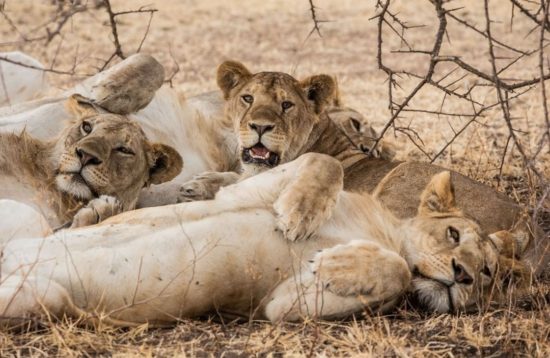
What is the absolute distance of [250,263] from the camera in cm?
377

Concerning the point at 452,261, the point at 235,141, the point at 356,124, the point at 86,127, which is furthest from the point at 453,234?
the point at 356,124

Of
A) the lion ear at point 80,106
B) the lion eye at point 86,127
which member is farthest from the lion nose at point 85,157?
the lion ear at point 80,106

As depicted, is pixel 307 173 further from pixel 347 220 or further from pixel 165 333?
pixel 165 333

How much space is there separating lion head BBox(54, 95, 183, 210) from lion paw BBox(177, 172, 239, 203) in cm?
13

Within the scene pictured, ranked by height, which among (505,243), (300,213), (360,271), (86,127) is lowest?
(505,243)

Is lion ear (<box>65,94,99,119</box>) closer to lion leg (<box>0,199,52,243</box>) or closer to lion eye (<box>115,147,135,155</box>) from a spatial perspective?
lion eye (<box>115,147,135,155</box>)

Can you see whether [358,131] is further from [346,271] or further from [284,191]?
[346,271]

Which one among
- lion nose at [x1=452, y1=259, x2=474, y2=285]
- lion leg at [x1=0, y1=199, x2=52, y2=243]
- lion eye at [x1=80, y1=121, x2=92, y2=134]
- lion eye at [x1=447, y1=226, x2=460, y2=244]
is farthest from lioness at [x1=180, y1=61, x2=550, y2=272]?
lion leg at [x1=0, y1=199, x2=52, y2=243]

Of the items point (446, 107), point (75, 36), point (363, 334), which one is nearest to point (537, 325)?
point (363, 334)

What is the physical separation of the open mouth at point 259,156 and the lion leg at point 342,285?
4.69 ft

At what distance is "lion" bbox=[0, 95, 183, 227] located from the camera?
14.7ft

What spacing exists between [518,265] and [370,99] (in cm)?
501

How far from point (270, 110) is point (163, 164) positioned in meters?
0.65

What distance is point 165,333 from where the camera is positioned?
11.8 ft
